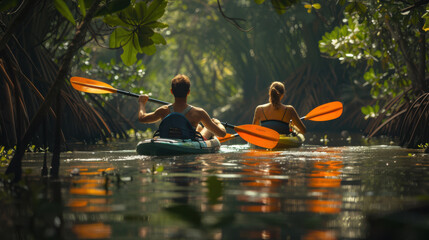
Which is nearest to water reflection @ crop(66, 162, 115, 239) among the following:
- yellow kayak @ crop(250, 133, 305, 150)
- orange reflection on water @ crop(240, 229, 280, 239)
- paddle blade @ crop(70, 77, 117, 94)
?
orange reflection on water @ crop(240, 229, 280, 239)

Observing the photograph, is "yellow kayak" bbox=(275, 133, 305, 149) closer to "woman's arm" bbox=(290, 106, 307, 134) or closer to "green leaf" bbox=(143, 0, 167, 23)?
"woman's arm" bbox=(290, 106, 307, 134)

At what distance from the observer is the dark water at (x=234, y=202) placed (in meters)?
3.34

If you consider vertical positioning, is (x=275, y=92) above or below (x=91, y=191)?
above

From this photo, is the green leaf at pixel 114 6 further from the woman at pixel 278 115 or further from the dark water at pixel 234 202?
the woman at pixel 278 115

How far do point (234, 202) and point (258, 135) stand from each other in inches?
217

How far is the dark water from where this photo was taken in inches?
131

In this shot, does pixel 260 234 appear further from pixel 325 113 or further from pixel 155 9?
pixel 325 113

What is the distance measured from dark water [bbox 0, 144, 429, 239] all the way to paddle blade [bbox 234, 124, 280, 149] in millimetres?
2286

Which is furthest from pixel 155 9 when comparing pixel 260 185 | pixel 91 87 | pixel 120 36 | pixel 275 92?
pixel 275 92

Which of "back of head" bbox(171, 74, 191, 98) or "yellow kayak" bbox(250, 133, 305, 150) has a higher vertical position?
"back of head" bbox(171, 74, 191, 98)

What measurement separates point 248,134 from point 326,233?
6491 mm

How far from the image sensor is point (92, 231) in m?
3.40

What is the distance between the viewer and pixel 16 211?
3934 mm

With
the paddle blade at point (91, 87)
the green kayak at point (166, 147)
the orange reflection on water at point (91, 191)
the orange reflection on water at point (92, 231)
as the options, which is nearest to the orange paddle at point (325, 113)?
the green kayak at point (166, 147)
